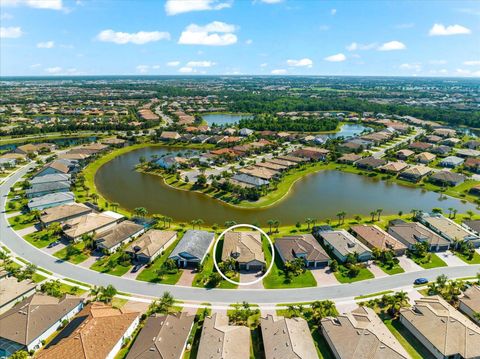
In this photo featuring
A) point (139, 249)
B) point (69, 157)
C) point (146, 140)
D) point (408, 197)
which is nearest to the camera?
point (139, 249)

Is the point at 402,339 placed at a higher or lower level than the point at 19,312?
lower

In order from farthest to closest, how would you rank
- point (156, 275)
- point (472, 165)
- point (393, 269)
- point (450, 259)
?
point (472, 165), point (450, 259), point (393, 269), point (156, 275)

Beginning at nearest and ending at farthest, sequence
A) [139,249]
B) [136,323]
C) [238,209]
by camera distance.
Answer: [136,323]
[139,249]
[238,209]

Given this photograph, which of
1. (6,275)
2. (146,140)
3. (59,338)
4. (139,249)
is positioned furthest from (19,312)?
(146,140)

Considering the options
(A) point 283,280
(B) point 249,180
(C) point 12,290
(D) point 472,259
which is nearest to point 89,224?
(C) point 12,290

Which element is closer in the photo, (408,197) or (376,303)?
(376,303)

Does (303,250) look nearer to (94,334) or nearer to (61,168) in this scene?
(94,334)

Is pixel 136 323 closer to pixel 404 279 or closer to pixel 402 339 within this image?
pixel 402 339
